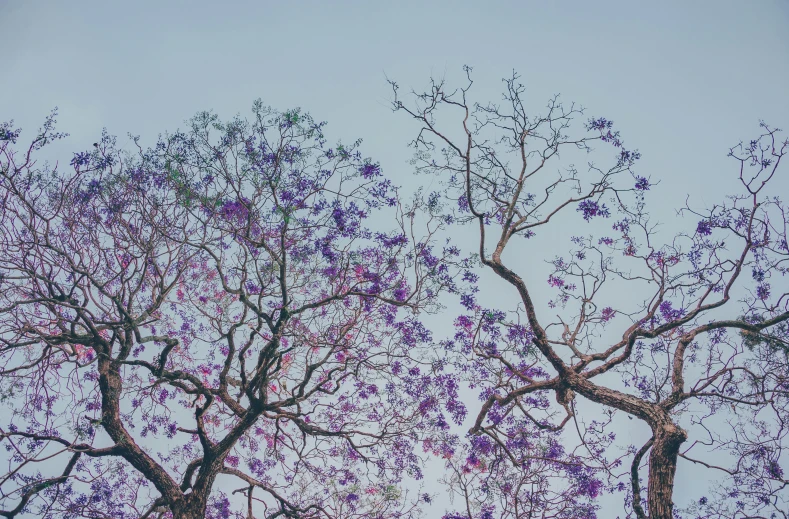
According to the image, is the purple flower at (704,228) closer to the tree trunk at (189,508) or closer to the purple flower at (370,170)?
the purple flower at (370,170)

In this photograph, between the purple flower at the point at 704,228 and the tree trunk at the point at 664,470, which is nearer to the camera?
the tree trunk at the point at 664,470

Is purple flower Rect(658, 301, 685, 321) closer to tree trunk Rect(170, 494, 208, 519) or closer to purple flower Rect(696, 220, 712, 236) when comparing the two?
purple flower Rect(696, 220, 712, 236)

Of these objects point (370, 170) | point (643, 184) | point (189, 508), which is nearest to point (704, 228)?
point (643, 184)

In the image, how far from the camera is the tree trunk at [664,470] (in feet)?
19.5

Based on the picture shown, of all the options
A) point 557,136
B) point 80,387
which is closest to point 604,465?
point 557,136

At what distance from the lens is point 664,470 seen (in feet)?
19.9

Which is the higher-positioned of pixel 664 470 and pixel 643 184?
pixel 643 184

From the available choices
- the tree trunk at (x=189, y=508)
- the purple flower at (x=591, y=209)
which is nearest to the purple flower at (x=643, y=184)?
the purple flower at (x=591, y=209)

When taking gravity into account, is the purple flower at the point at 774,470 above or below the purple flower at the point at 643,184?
below

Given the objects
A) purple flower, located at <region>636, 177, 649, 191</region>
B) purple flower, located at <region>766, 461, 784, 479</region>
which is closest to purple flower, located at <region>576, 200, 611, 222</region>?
purple flower, located at <region>636, 177, 649, 191</region>

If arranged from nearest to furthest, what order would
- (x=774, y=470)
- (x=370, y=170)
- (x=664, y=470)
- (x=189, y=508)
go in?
(x=664, y=470) → (x=189, y=508) → (x=774, y=470) → (x=370, y=170)

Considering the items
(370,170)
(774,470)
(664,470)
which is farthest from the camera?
(370,170)

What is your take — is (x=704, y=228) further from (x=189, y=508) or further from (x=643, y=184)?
(x=189, y=508)

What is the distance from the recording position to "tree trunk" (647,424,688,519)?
595 centimetres
